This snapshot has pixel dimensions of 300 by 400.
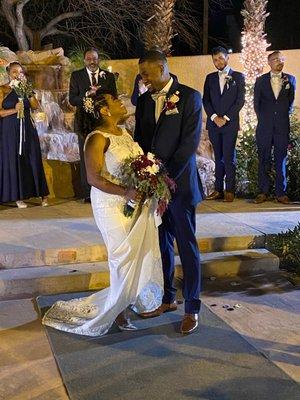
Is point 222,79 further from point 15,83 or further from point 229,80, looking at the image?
point 15,83

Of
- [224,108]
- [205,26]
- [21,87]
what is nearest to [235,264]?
[224,108]

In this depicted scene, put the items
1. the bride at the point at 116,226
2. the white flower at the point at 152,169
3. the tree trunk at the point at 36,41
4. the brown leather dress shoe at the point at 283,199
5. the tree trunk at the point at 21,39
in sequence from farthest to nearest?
the tree trunk at the point at 36,41 < the tree trunk at the point at 21,39 < the brown leather dress shoe at the point at 283,199 < the bride at the point at 116,226 < the white flower at the point at 152,169

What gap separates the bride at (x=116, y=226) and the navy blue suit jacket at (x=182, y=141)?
21 cm

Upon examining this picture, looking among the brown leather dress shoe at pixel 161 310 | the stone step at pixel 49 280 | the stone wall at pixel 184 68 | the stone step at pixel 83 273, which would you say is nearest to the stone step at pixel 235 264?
the stone step at pixel 83 273

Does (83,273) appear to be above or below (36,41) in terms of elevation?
below

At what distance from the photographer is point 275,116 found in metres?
7.98

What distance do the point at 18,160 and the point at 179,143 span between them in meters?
3.67

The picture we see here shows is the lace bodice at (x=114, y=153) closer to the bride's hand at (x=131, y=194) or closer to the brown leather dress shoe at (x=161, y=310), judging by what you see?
the bride's hand at (x=131, y=194)

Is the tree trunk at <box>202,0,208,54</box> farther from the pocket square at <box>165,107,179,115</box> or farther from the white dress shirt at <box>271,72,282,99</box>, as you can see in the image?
the pocket square at <box>165,107,179,115</box>

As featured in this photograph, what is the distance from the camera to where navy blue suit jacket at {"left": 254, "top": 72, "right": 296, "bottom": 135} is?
313 inches

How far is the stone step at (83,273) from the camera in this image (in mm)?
5551

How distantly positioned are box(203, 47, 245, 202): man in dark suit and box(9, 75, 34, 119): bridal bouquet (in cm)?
232

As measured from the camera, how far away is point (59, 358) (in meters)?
4.20

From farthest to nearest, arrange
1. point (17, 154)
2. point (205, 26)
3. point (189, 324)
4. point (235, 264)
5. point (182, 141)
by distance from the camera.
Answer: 1. point (205, 26)
2. point (17, 154)
3. point (235, 264)
4. point (189, 324)
5. point (182, 141)
